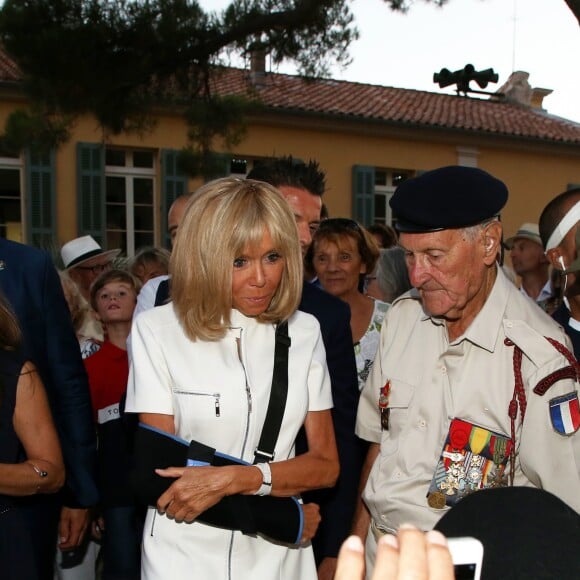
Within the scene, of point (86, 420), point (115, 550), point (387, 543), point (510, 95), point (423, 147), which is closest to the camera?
point (387, 543)

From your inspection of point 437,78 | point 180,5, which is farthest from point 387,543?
point 437,78

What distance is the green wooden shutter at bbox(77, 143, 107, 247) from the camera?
15.3 m

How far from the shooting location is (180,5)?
8.06 metres

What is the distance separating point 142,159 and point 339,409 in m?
14.8

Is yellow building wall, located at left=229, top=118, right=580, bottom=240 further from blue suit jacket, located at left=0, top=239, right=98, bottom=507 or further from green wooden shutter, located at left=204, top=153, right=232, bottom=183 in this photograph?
blue suit jacket, located at left=0, top=239, right=98, bottom=507

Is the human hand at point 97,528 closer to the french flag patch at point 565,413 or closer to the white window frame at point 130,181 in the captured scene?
the french flag patch at point 565,413

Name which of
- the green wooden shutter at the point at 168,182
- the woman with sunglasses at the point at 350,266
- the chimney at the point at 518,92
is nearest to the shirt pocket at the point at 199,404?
the woman with sunglasses at the point at 350,266

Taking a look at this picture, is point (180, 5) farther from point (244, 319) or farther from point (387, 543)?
point (387, 543)

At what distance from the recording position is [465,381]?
1.99 meters

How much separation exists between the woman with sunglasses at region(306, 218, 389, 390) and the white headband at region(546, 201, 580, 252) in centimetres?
129

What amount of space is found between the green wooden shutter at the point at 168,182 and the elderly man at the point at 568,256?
13871 mm

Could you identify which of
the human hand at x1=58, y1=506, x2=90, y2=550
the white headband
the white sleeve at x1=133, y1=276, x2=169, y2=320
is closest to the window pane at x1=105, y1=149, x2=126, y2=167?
the white sleeve at x1=133, y1=276, x2=169, y2=320

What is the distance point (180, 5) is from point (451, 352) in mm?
7050

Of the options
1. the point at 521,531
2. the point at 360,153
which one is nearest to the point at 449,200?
the point at 521,531
